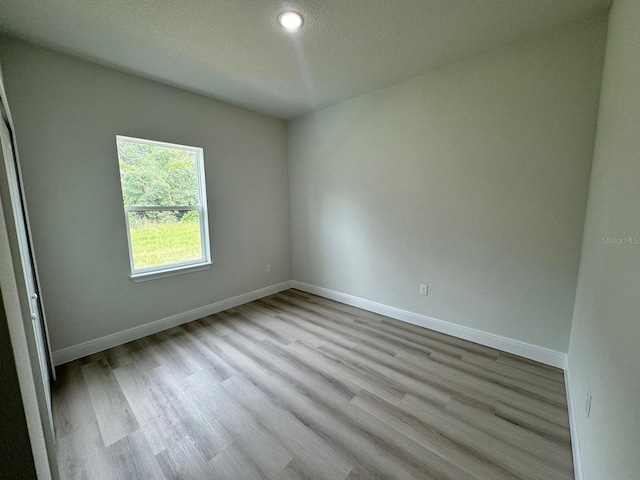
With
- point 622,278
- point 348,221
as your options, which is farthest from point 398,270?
point 622,278

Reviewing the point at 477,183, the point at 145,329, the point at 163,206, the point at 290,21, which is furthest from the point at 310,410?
the point at 290,21

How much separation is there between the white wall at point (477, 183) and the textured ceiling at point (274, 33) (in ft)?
0.89

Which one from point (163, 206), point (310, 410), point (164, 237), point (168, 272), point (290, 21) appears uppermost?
point (290, 21)

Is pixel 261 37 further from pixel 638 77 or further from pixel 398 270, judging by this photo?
pixel 398 270

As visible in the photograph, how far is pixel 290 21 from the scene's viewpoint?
5.90 ft

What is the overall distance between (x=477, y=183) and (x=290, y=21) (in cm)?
203

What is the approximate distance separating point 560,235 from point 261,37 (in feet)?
9.22

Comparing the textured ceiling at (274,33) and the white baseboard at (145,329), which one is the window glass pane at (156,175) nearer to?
the textured ceiling at (274,33)

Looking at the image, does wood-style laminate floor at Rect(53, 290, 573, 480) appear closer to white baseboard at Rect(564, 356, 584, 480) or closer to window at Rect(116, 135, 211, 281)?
white baseboard at Rect(564, 356, 584, 480)

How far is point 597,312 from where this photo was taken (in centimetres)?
130

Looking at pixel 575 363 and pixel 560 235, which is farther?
pixel 560 235

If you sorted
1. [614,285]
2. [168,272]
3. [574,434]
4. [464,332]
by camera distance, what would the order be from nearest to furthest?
[614,285] < [574,434] < [464,332] < [168,272]

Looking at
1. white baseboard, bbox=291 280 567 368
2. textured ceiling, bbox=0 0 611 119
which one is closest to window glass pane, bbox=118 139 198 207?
textured ceiling, bbox=0 0 611 119

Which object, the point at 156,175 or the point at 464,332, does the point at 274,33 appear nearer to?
the point at 156,175
